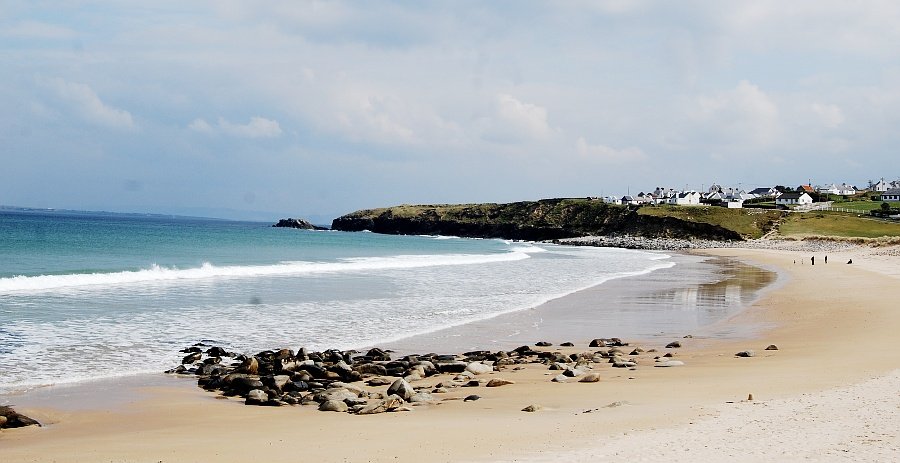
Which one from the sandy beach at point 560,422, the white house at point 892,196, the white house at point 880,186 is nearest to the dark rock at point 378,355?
the sandy beach at point 560,422

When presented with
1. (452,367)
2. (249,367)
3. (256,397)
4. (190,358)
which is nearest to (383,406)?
(256,397)

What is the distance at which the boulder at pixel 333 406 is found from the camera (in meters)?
11.2

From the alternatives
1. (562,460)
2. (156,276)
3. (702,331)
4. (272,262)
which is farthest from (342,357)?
(272,262)

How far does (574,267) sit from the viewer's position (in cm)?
5206

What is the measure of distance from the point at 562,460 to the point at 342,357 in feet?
27.9

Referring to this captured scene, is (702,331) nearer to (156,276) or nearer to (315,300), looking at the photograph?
(315,300)

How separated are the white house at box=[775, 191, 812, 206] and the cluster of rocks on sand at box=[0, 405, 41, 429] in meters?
142

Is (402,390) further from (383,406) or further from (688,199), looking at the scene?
(688,199)

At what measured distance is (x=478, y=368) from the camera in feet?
47.5

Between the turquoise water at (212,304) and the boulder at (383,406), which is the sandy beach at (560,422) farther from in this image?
the turquoise water at (212,304)

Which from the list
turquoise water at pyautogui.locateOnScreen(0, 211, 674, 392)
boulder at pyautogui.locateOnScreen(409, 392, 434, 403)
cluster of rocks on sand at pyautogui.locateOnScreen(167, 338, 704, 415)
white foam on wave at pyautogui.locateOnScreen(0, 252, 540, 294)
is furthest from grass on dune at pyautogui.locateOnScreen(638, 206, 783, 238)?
boulder at pyautogui.locateOnScreen(409, 392, 434, 403)

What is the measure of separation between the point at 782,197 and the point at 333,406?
5718 inches

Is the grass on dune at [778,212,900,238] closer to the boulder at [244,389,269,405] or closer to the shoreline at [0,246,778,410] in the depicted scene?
the shoreline at [0,246,778,410]

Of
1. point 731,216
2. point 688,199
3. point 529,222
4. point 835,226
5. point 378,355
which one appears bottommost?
point 378,355
